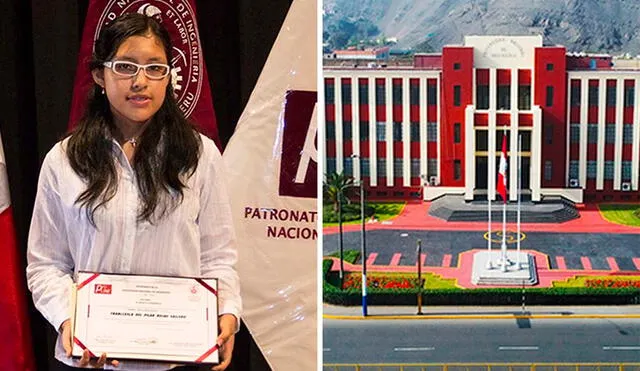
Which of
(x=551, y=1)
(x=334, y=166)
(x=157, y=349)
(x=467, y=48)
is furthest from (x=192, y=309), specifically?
(x=551, y=1)

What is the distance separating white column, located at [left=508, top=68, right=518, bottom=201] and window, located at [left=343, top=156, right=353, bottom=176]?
47cm

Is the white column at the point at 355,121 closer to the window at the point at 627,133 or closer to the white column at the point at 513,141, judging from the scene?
the white column at the point at 513,141

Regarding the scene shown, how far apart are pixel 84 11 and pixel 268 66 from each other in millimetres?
545

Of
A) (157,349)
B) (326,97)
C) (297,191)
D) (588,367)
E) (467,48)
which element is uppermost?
(467,48)

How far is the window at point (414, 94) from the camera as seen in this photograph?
2299mm

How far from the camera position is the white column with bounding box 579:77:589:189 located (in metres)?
2.25

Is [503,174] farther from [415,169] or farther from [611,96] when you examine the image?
[611,96]

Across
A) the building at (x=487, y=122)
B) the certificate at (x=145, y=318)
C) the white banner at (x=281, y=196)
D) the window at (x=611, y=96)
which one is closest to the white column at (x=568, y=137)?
the building at (x=487, y=122)

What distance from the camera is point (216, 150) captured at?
2.07 m

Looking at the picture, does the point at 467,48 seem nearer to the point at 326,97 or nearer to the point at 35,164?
the point at 326,97

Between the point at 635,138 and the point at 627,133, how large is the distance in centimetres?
3

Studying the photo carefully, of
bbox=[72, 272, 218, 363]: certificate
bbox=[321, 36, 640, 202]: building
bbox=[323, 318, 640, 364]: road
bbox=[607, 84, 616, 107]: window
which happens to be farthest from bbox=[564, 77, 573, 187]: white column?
bbox=[72, 272, 218, 363]: certificate

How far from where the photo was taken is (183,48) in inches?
82.4

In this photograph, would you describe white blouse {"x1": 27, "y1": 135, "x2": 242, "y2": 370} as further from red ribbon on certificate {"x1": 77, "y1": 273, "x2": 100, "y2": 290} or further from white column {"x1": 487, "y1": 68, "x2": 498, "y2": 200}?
white column {"x1": 487, "y1": 68, "x2": 498, "y2": 200}
